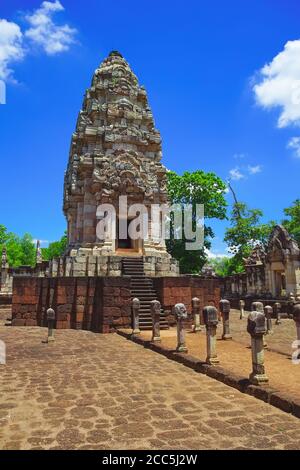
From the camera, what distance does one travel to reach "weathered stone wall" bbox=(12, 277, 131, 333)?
1270cm

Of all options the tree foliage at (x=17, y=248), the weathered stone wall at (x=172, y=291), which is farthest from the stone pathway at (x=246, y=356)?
the tree foliage at (x=17, y=248)

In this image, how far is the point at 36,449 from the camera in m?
3.62

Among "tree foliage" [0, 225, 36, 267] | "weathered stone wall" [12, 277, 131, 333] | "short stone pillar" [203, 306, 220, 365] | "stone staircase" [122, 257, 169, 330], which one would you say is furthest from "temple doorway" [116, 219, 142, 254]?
"tree foliage" [0, 225, 36, 267]

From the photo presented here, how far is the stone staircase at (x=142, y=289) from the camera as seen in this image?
12841 mm

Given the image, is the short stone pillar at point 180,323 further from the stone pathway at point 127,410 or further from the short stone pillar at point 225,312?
the short stone pillar at point 225,312

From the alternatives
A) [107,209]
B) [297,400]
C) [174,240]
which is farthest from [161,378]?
[174,240]

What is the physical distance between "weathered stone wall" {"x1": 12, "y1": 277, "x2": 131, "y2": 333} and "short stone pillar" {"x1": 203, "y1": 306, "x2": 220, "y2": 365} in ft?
19.6

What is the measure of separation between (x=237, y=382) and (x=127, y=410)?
2.00 m

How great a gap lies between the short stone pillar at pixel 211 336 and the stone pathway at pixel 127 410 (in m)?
0.47

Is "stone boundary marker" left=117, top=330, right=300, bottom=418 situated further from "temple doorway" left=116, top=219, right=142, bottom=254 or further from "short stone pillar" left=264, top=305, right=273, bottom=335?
"temple doorway" left=116, top=219, right=142, bottom=254

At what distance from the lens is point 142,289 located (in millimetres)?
14289

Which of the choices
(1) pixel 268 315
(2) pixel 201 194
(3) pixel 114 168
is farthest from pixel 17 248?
(1) pixel 268 315
